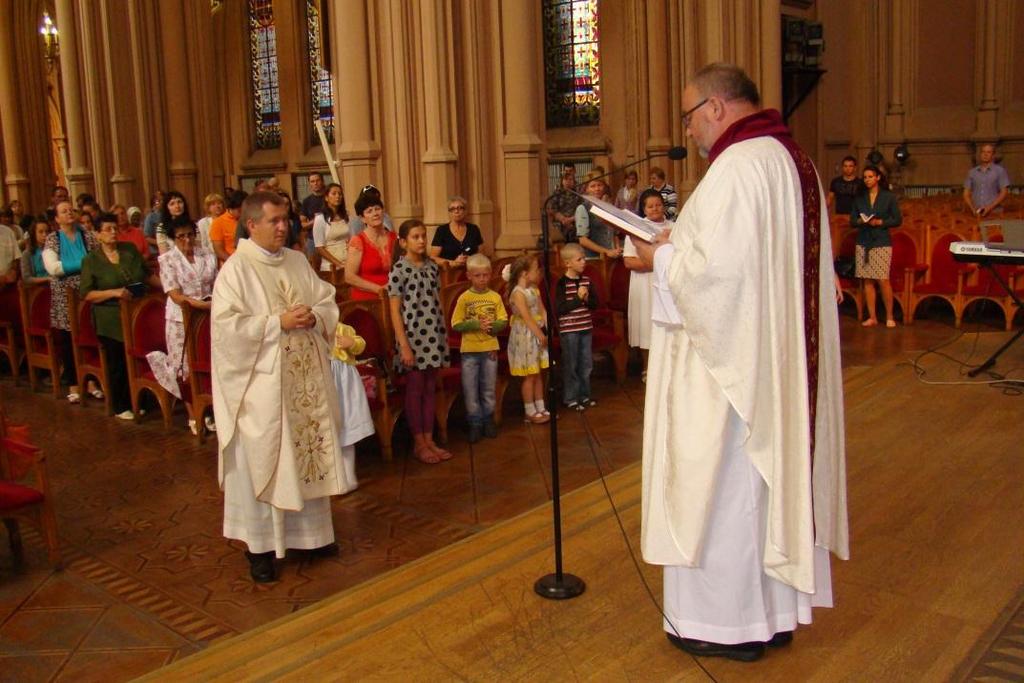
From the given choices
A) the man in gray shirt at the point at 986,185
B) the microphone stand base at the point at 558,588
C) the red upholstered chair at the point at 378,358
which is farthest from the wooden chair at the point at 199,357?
the man in gray shirt at the point at 986,185

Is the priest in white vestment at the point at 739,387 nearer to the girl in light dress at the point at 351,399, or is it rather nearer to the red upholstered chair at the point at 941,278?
the girl in light dress at the point at 351,399

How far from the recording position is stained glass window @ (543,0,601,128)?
666 inches

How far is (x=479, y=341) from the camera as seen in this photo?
6.89m

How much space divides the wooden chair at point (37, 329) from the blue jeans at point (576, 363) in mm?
A: 4461

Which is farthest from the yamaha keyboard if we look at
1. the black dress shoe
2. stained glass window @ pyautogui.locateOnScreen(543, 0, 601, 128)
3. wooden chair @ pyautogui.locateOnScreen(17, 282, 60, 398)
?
stained glass window @ pyautogui.locateOnScreen(543, 0, 601, 128)

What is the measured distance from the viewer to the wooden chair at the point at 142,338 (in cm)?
777

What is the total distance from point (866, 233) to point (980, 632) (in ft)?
23.9

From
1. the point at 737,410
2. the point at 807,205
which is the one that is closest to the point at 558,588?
the point at 737,410

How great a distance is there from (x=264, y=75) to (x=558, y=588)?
1834 cm

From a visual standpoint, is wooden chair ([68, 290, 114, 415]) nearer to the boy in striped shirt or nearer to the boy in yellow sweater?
the boy in yellow sweater

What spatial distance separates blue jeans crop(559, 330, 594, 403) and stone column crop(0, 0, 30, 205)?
15582 mm

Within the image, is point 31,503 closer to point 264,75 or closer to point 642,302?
point 642,302

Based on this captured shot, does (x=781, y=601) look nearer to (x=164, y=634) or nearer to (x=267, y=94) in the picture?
(x=164, y=634)

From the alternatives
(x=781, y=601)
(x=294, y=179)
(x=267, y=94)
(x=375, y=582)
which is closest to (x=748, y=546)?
(x=781, y=601)
